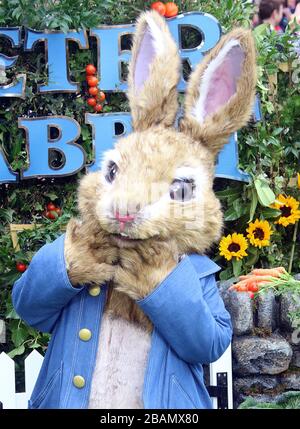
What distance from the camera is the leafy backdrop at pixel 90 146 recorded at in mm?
3035

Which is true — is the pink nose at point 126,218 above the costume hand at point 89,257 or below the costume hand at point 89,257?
above

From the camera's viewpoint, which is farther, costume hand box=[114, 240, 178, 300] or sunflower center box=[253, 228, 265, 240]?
sunflower center box=[253, 228, 265, 240]

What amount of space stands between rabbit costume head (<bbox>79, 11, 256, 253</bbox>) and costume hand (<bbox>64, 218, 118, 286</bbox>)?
0.03 meters

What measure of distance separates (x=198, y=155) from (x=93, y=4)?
140 cm

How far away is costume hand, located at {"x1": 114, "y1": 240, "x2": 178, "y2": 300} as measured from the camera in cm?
176

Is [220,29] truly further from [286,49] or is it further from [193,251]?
[193,251]

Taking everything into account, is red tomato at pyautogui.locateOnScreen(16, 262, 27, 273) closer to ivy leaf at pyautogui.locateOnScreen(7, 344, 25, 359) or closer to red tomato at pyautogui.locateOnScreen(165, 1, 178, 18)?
ivy leaf at pyautogui.locateOnScreen(7, 344, 25, 359)

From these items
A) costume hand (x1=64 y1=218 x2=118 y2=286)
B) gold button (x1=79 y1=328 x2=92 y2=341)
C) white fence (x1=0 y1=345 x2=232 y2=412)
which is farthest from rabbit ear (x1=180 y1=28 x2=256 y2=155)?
white fence (x1=0 y1=345 x2=232 y2=412)

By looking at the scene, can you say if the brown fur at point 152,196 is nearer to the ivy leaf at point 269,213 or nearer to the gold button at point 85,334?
the gold button at point 85,334

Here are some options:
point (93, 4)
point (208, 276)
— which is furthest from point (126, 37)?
point (208, 276)

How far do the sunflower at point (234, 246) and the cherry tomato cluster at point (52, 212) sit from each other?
71 centimetres

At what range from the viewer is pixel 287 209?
312 centimetres

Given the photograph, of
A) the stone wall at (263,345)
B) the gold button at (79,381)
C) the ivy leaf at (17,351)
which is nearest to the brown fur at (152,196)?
the gold button at (79,381)

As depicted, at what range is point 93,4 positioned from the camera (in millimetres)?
3068
